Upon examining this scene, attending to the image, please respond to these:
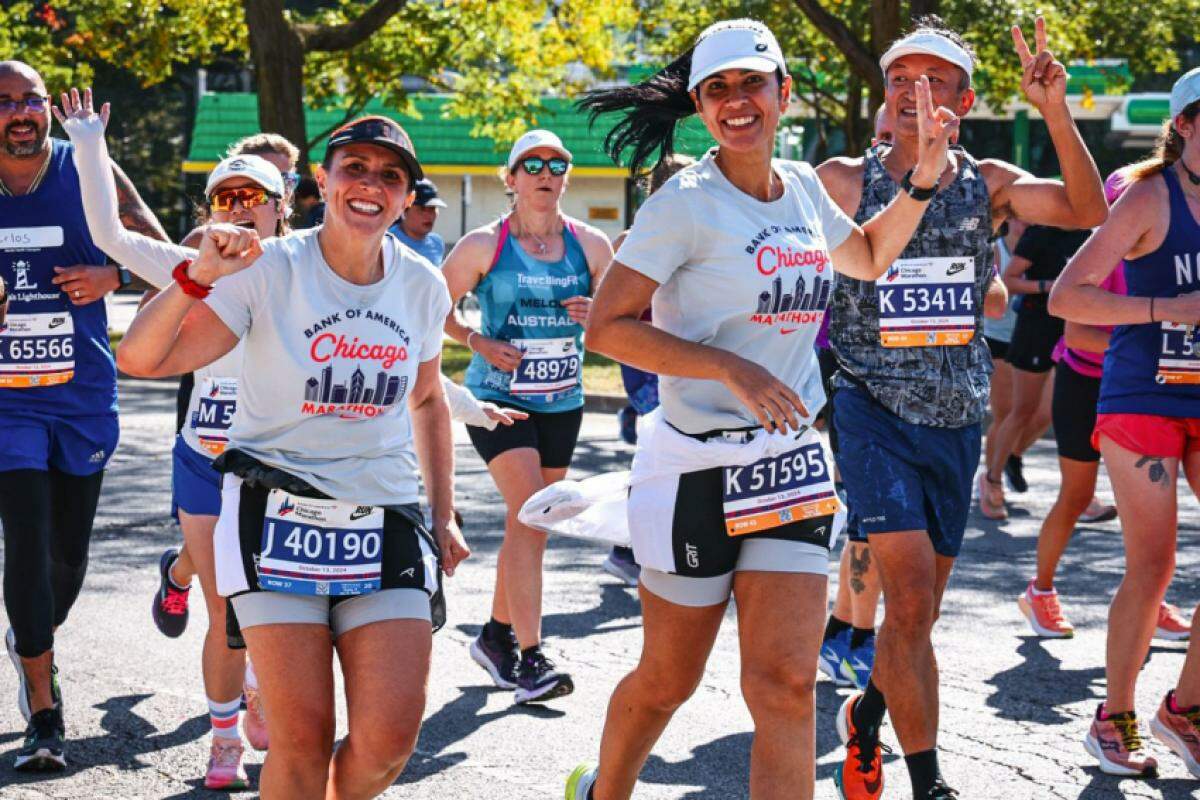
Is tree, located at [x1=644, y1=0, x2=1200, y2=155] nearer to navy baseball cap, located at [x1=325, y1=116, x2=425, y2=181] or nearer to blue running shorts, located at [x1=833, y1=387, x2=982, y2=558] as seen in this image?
blue running shorts, located at [x1=833, y1=387, x2=982, y2=558]

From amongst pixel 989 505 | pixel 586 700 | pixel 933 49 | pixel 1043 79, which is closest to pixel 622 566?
pixel 586 700

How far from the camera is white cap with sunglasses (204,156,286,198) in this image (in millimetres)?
5477

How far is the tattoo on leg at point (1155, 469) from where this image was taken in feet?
17.8

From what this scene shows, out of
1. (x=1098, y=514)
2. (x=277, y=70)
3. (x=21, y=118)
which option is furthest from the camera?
(x=277, y=70)

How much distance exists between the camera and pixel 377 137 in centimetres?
417

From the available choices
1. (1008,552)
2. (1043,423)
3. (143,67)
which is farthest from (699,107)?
(143,67)

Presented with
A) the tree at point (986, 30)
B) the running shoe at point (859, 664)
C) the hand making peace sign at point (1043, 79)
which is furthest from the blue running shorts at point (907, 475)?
the tree at point (986, 30)

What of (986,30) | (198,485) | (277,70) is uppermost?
(986,30)

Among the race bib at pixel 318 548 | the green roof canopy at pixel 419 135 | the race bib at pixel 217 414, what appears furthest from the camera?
the green roof canopy at pixel 419 135

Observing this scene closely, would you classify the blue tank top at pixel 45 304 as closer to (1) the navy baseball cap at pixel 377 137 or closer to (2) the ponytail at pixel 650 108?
(1) the navy baseball cap at pixel 377 137

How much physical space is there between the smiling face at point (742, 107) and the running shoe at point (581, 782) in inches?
67.8

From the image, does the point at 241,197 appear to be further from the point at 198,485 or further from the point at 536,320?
the point at 536,320

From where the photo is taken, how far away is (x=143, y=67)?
24.2m

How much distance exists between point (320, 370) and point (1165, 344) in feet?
9.20
